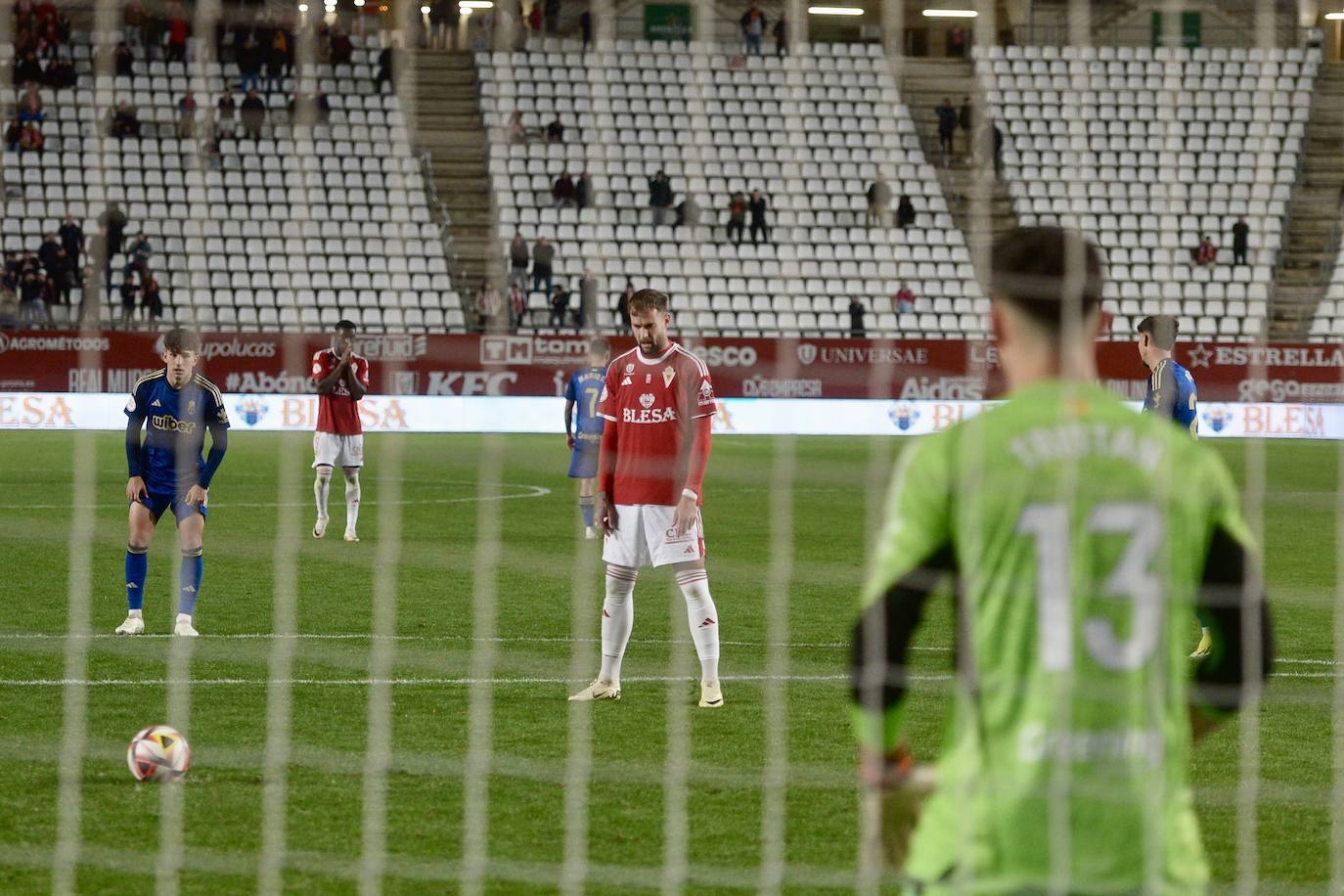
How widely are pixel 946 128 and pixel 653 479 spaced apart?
25059 millimetres

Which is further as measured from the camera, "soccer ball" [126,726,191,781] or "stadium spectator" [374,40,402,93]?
"stadium spectator" [374,40,402,93]

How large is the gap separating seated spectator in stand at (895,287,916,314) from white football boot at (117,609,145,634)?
20406 millimetres

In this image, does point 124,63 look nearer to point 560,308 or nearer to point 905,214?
point 560,308

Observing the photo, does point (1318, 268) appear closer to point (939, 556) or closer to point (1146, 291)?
point (1146, 291)

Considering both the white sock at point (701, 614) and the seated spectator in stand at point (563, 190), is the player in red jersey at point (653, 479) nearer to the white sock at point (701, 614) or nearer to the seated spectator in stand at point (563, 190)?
the white sock at point (701, 614)

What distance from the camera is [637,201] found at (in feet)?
102

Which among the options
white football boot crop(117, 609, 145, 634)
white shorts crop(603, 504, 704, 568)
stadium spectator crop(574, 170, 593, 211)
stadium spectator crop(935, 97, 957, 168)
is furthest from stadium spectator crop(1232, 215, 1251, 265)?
white shorts crop(603, 504, 704, 568)

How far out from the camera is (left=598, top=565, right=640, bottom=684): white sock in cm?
761

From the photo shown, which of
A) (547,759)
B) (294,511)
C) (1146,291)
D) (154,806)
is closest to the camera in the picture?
(154,806)

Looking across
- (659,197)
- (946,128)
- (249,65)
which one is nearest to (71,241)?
(249,65)

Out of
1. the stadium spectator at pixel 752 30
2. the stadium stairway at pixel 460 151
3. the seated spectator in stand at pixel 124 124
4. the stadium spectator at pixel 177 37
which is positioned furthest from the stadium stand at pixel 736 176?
the seated spectator in stand at pixel 124 124

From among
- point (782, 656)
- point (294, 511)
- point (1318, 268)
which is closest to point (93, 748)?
point (782, 656)

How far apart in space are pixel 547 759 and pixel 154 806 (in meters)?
1.45

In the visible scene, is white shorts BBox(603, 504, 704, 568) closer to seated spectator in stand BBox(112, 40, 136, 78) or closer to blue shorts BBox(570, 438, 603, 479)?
blue shorts BBox(570, 438, 603, 479)
